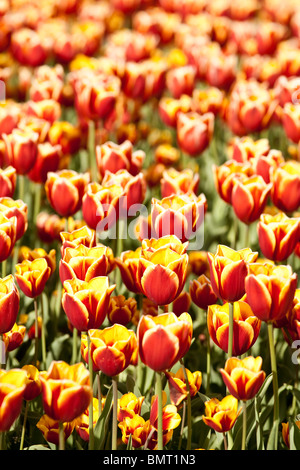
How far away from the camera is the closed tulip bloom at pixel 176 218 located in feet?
6.19

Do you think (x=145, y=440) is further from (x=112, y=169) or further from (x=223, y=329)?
(x=112, y=169)

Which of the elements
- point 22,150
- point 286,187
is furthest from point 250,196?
point 22,150

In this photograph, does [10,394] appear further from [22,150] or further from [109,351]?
[22,150]

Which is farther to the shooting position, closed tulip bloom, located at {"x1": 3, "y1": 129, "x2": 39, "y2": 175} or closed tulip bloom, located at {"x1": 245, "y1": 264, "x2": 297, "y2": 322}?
closed tulip bloom, located at {"x1": 3, "y1": 129, "x2": 39, "y2": 175}

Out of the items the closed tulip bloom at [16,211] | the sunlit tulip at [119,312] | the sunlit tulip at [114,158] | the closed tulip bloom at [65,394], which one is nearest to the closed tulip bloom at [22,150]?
the sunlit tulip at [114,158]

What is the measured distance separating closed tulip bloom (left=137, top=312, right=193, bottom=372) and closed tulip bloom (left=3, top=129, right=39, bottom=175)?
1.17 metres

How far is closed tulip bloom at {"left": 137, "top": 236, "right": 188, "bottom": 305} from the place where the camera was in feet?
5.21

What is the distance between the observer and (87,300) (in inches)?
60.8

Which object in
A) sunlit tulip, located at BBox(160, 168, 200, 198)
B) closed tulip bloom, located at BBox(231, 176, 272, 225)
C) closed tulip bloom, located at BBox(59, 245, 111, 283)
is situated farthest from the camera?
sunlit tulip, located at BBox(160, 168, 200, 198)

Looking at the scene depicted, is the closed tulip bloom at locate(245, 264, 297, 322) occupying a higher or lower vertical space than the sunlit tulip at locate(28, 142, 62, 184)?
higher

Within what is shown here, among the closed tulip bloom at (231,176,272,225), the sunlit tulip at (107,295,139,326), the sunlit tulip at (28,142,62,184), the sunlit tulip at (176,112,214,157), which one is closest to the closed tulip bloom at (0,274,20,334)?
the sunlit tulip at (107,295,139,326)

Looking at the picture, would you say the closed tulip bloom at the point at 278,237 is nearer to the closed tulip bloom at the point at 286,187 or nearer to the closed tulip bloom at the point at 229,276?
the closed tulip bloom at the point at 229,276

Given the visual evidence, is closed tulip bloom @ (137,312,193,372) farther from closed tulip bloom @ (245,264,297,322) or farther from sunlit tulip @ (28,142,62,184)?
sunlit tulip @ (28,142,62,184)

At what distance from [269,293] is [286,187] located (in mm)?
768
